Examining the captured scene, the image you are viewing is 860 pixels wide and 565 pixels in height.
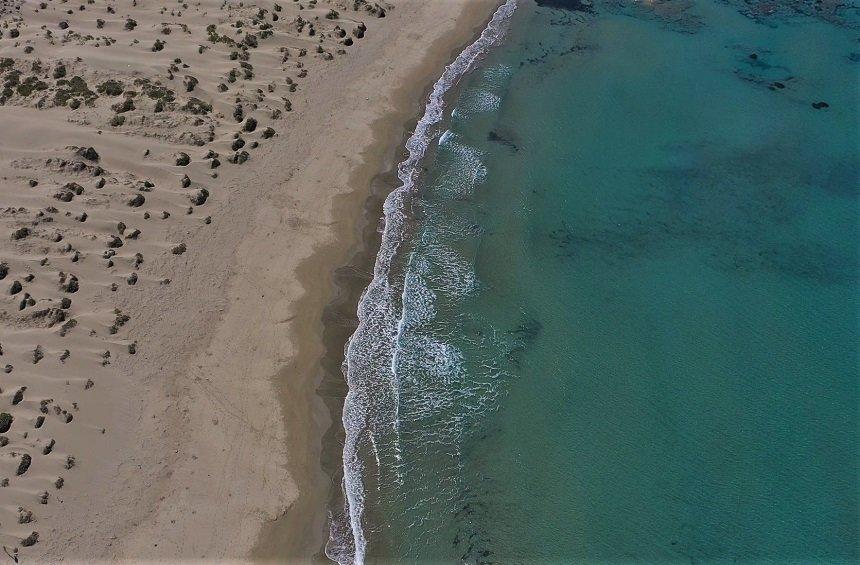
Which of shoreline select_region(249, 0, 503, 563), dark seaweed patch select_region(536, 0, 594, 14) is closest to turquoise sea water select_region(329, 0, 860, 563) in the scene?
shoreline select_region(249, 0, 503, 563)

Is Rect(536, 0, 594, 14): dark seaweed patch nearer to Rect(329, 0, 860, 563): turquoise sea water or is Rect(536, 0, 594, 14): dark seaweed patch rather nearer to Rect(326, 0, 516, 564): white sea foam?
Rect(329, 0, 860, 563): turquoise sea water

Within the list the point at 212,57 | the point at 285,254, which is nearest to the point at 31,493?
the point at 285,254

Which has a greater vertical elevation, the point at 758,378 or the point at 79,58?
the point at 79,58

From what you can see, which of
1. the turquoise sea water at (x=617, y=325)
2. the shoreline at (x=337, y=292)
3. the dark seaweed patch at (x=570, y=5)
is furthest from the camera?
the dark seaweed patch at (x=570, y=5)

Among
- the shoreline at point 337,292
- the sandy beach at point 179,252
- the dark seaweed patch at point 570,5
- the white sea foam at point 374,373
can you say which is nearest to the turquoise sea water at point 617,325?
the white sea foam at point 374,373

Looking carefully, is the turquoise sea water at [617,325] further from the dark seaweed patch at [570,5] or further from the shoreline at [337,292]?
the dark seaweed patch at [570,5]

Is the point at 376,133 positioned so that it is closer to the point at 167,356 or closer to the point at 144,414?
the point at 167,356

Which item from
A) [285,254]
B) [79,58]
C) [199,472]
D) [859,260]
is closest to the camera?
[199,472]
